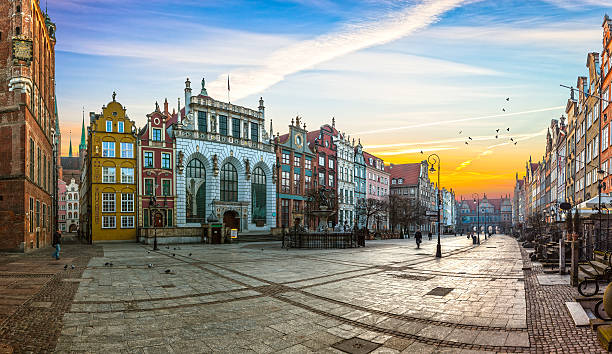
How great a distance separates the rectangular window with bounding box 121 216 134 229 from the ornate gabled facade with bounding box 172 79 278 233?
5.20 meters

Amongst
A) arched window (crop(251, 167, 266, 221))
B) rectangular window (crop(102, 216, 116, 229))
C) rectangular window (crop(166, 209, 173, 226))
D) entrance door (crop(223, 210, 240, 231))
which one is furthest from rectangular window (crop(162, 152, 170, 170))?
arched window (crop(251, 167, 266, 221))

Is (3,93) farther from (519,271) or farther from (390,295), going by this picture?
(519,271)

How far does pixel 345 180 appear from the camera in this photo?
236 feet

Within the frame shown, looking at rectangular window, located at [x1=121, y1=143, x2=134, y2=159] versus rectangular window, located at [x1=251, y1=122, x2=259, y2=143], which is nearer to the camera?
rectangular window, located at [x1=121, y1=143, x2=134, y2=159]

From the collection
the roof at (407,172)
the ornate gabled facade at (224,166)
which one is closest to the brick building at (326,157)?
the ornate gabled facade at (224,166)

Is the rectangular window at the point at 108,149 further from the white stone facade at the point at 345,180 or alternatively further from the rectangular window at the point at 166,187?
the white stone facade at the point at 345,180

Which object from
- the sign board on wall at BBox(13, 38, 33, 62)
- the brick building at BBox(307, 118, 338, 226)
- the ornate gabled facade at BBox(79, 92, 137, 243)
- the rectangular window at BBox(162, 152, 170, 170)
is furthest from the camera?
the brick building at BBox(307, 118, 338, 226)

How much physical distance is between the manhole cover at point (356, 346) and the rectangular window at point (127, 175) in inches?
1635

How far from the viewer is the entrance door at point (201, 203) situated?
4794cm

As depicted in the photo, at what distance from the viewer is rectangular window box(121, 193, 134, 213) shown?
42.6m

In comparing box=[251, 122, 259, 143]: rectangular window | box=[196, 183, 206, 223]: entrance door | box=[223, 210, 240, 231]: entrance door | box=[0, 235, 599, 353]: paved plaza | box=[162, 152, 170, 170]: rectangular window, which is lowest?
box=[223, 210, 240, 231]: entrance door

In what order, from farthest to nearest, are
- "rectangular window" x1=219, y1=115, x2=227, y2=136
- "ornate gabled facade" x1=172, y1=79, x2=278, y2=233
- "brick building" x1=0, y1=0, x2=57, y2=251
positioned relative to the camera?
"rectangular window" x1=219, y1=115, x2=227, y2=136 → "ornate gabled facade" x1=172, y1=79, x2=278, y2=233 → "brick building" x1=0, y1=0, x2=57, y2=251

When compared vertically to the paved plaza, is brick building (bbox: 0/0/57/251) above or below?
above

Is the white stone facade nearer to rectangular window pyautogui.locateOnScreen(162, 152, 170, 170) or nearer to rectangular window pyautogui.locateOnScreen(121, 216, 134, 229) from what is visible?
rectangular window pyautogui.locateOnScreen(162, 152, 170, 170)
